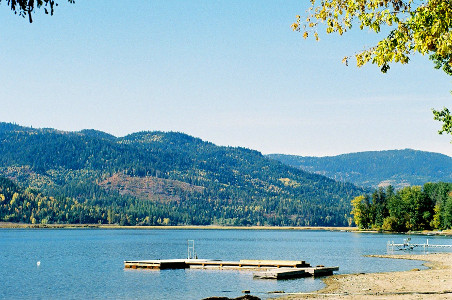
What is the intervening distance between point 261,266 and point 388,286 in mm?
26621

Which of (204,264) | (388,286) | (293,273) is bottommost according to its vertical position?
(388,286)

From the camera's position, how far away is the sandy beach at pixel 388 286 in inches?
1843

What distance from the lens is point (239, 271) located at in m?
78.9

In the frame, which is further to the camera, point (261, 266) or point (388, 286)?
point (261, 266)

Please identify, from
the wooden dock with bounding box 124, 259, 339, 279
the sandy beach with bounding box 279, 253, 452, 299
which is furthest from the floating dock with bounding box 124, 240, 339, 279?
the sandy beach with bounding box 279, 253, 452, 299

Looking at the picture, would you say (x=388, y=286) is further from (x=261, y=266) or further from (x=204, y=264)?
(x=204, y=264)

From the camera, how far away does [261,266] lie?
263 feet

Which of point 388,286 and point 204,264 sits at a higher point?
point 204,264

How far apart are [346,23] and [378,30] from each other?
55.9 inches

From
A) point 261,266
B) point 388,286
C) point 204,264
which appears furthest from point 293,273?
point 204,264

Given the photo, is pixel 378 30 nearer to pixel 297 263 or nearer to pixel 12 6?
pixel 12 6

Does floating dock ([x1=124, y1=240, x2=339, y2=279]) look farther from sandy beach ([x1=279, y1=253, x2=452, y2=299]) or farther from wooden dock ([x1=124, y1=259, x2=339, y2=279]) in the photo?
sandy beach ([x1=279, y1=253, x2=452, y2=299])

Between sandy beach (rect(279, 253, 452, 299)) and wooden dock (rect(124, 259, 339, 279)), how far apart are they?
3452 mm

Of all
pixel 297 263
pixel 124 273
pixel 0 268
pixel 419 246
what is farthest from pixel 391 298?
pixel 419 246
